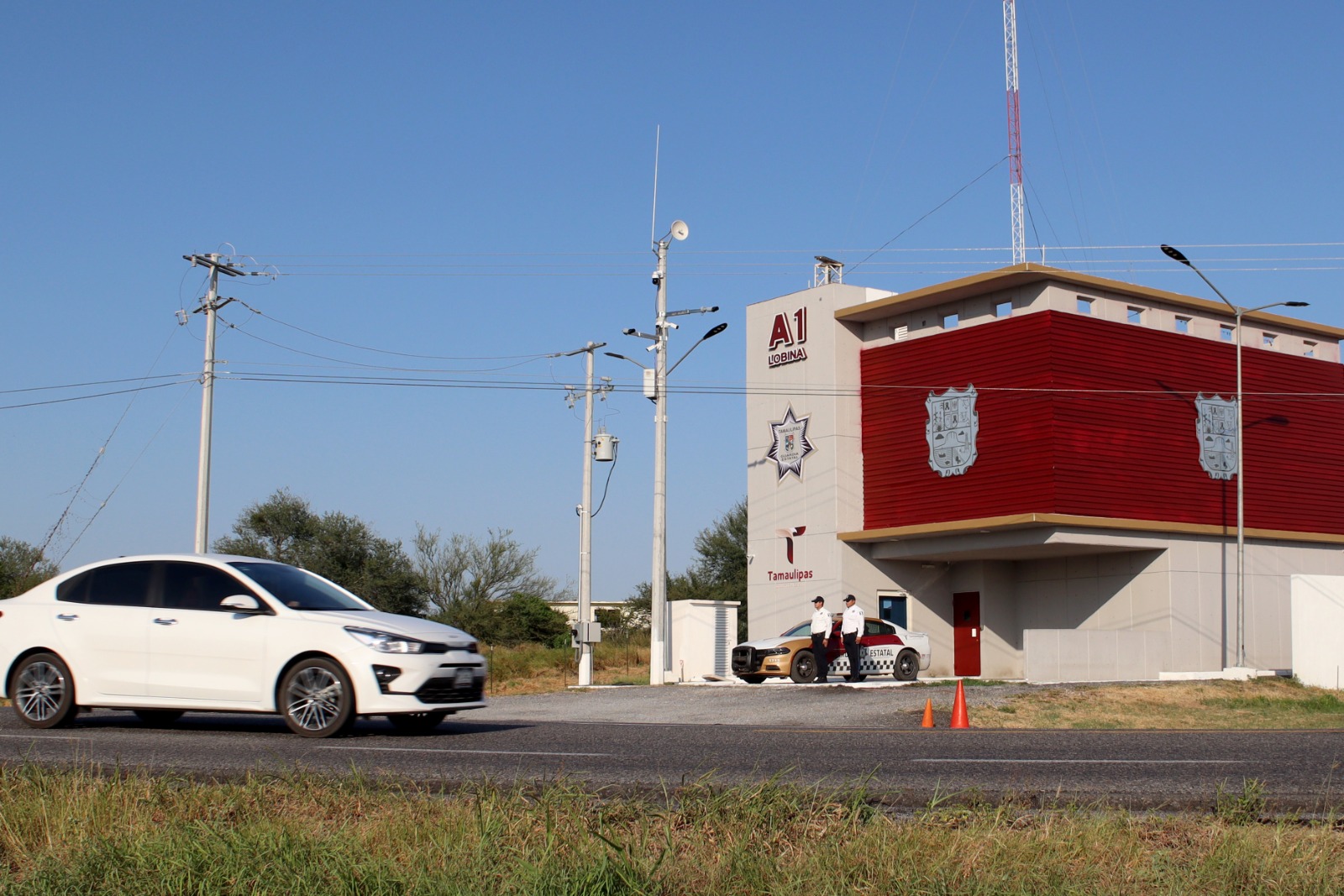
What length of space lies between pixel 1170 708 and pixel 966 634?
1808 centimetres

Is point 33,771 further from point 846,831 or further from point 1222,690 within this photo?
point 1222,690

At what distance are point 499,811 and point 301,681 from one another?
21.3ft

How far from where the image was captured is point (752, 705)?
71.6ft

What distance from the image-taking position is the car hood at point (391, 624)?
1254 cm

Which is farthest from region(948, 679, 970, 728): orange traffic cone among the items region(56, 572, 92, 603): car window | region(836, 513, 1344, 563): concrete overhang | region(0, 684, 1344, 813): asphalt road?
region(836, 513, 1344, 563): concrete overhang

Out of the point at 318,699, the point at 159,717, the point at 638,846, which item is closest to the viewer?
the point at 638,846

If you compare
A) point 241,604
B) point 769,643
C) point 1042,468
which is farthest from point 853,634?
point 241,604

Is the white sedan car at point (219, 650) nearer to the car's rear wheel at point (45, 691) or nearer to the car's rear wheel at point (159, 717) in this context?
the car's rear wheel at point (45, 691)

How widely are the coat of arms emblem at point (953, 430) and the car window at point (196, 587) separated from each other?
87.6 ft

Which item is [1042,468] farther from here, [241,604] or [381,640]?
[241,604]

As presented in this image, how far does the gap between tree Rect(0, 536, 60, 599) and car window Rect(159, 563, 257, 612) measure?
20.3 meters

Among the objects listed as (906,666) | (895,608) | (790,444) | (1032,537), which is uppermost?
(790,444)

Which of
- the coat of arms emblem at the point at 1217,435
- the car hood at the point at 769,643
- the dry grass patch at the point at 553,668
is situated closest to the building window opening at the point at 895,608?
the dry grass patch at the point at 553,668

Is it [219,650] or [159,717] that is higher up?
[219,650]
